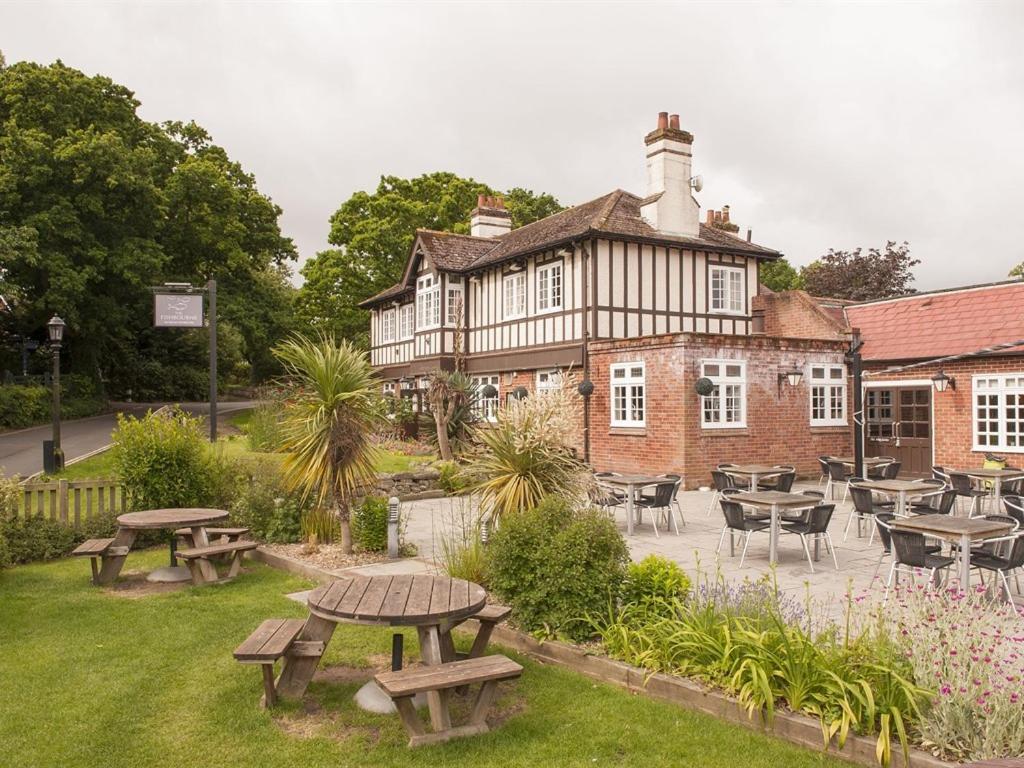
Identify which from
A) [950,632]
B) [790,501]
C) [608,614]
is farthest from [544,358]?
[950,632]

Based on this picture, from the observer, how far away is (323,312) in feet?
112

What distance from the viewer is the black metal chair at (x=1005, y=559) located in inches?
255

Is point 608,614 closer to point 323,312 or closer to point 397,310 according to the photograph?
point 397,310

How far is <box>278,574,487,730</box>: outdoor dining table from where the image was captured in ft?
14.6

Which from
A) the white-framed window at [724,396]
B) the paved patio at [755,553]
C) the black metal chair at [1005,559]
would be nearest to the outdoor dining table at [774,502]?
the paved patio at [755,553]

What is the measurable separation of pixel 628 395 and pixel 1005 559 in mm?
10863

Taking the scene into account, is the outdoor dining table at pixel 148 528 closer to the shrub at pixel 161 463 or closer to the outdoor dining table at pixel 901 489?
the shrub at pixel 161 463

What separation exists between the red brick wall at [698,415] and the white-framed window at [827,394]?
212 mm

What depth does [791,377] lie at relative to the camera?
56.0ft

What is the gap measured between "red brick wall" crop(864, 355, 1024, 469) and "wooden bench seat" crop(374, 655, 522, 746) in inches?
592

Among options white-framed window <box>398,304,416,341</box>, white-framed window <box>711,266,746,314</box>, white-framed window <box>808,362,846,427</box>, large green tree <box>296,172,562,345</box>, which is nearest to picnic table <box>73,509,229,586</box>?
white-framed window <box>808,362,846,427</box>

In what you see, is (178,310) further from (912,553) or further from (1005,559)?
(1005,559)

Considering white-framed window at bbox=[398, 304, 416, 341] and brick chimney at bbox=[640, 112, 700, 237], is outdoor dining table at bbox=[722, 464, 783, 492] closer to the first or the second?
brick chimney at bbox=[640, 112, 700, 237]

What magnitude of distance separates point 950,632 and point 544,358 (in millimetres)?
16111
